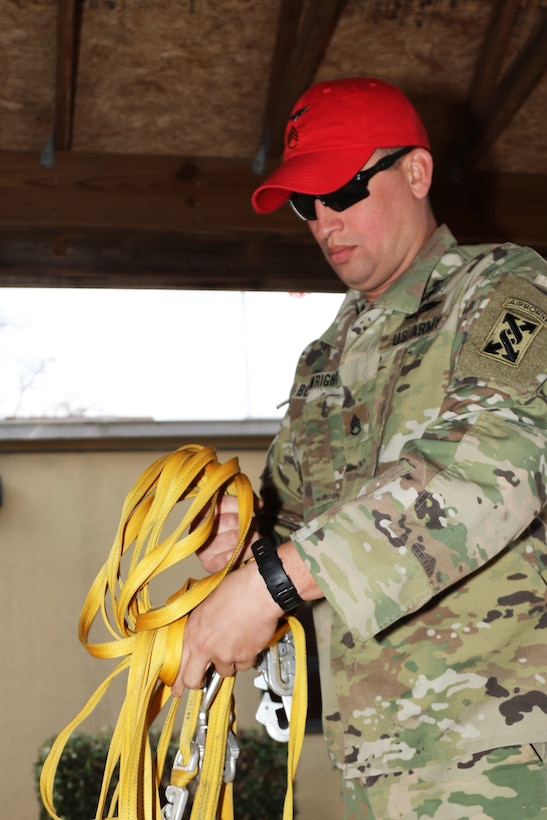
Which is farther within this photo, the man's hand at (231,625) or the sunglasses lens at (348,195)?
the sunglasses lens at (348,195)

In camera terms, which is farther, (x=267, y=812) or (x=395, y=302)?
(x=267, y=812)

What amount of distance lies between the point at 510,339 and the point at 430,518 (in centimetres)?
35

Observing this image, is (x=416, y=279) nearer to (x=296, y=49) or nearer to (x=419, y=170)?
(x=419, y=170)

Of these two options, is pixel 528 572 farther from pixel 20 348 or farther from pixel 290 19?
pixel 20 348

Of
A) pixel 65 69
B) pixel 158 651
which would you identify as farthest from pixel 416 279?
pixel 65 69

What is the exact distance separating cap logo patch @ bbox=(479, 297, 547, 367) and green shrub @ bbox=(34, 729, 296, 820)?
5.03 meters

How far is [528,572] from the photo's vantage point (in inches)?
65.1

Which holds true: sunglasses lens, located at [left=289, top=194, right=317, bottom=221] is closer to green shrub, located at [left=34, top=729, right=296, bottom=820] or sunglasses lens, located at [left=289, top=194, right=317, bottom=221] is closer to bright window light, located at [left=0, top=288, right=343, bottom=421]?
green shrub, located at [left=34, top=729, right=296, bottom=820]

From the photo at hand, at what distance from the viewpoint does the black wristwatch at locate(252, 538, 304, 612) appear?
4.73 feet

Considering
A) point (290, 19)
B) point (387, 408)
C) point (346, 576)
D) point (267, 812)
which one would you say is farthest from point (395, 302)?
point (267, 812)

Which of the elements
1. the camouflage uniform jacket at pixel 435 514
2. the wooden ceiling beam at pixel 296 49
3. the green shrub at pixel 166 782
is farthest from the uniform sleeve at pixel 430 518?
the green shrub at pixel 166 782

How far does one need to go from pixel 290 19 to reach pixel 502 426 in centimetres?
278

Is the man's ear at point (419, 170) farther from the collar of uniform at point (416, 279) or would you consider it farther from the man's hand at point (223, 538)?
the man's hand at point (223, 538)

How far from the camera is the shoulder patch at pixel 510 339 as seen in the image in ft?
5.05
